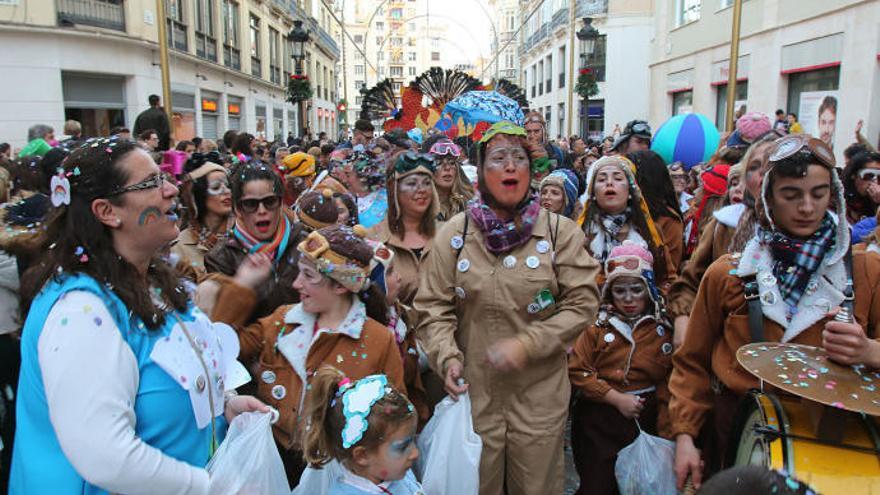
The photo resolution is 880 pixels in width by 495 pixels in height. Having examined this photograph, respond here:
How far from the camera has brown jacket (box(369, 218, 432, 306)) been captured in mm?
3672

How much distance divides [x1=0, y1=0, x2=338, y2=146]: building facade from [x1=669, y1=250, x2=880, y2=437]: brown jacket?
360 inches

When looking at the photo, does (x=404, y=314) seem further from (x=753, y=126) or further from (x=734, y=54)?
(x=734, y=54)

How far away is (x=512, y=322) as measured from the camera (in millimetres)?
2727

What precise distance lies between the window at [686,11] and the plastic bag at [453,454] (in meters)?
20.5

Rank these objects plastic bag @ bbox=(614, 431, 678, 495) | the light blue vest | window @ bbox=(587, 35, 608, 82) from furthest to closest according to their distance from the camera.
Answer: window @ bbox=(587, 35, 608, 82), plastic bag @ bbox=(614, 431, 678, 495), the light blue vest

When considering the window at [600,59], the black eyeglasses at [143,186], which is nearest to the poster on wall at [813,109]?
the black eyeglasses at [143,186]

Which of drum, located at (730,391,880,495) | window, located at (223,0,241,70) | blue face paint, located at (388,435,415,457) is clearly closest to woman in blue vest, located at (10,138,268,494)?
blue face paint, located at (388,435,415,457)

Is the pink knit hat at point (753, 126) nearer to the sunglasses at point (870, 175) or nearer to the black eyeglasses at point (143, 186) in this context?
the sunglasses at point (870, 175)

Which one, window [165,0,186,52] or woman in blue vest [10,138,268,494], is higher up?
window [165,0,186,52]

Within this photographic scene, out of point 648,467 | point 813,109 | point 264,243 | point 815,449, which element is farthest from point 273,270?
point 813,109

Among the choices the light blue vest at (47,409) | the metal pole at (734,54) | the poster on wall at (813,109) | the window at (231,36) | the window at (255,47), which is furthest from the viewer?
the window at (255,47)

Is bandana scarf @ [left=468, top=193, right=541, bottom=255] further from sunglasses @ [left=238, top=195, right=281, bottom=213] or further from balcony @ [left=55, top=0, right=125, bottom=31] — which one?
balcony @ [left=55, top=0, right=125, bottom=31]

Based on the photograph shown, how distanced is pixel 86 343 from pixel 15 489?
63 cm

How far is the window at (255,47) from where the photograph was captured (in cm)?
2712
